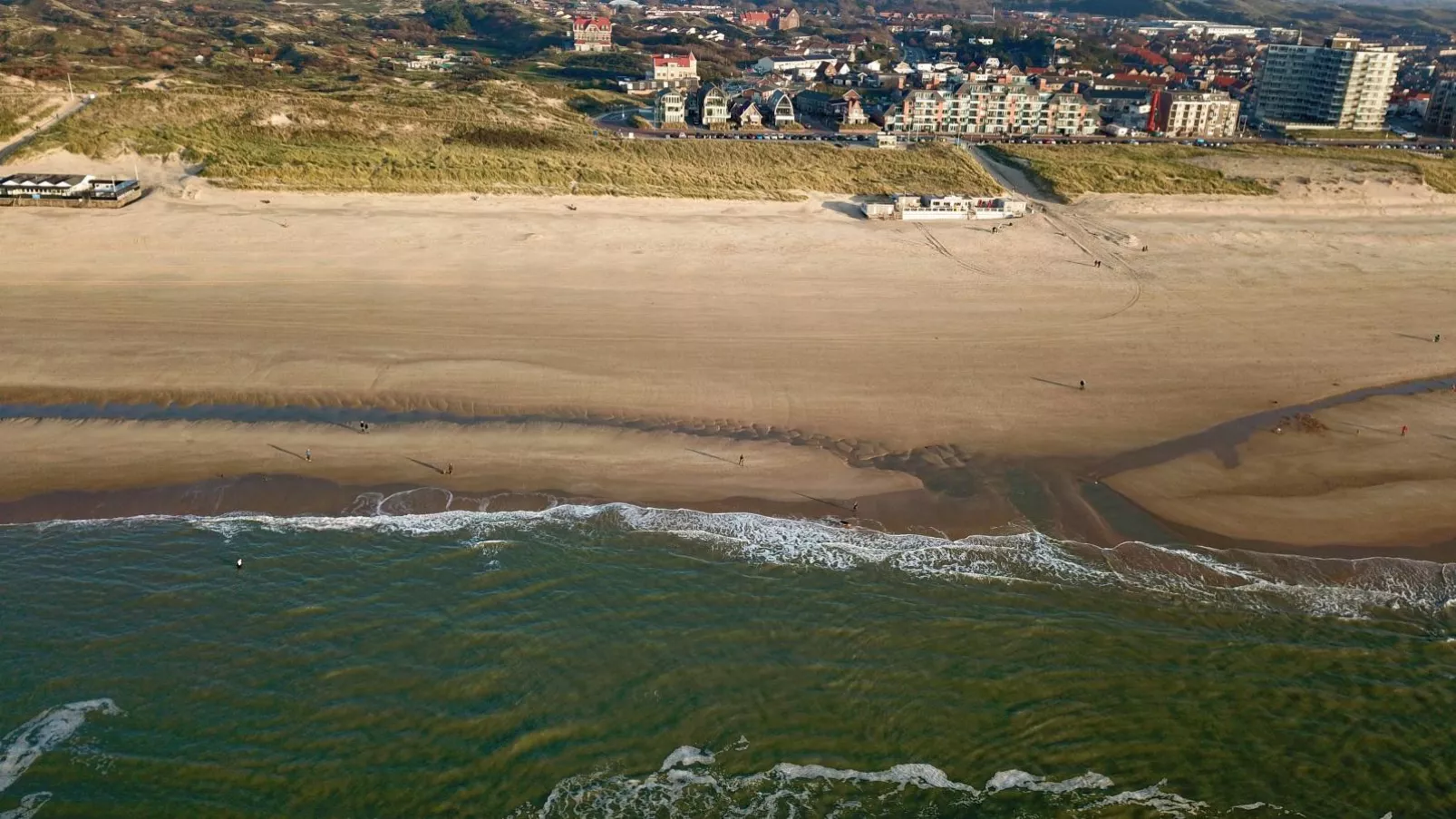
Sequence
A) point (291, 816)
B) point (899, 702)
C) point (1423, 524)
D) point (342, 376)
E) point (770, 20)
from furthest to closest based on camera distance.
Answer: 1. point (770, 20)
2. point (342, 376)
3. point (1423, 524)
4. point (899, 702)
5. point (291, 816)

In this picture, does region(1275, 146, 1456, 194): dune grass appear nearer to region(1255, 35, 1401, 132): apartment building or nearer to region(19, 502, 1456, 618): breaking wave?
region(1255, 35, 1401, 132): apartment building

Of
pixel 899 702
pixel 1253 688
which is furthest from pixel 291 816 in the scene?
pixel 1253 688

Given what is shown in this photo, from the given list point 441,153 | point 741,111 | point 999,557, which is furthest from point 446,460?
point 741,111

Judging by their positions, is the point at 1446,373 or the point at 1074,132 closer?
the point at 1446,373

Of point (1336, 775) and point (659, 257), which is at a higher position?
point (659, 257)

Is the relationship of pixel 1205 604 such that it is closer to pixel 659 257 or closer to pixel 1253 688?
pixel 1253 688

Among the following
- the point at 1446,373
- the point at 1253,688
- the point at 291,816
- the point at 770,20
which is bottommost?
the point at 291,816

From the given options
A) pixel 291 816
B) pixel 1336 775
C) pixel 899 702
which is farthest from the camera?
pixel 899 702
